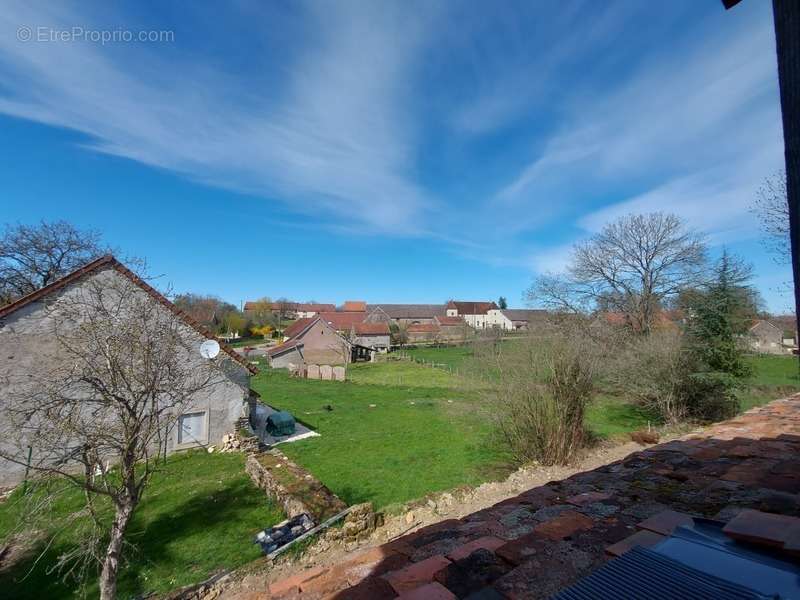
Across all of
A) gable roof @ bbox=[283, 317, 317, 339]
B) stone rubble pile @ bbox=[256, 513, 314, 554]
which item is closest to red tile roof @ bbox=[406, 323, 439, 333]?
gable roof @ bbox=[283, 317, 317, 339]

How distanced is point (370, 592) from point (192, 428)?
13.1 metres

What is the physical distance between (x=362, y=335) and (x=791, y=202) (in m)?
50.0

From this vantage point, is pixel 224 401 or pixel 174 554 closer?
pixel 174 554

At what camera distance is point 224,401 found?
13062 mm

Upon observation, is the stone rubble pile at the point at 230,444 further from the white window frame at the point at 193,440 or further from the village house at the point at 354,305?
the village house at the point at 354,305

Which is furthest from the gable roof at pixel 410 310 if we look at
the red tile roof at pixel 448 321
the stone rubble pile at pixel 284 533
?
the stone rubble pile at pixel 284 533

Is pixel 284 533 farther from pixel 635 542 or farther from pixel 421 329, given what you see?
pixel 421 329

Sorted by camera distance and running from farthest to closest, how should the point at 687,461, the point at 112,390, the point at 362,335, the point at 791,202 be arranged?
the point at 362,335 → the point at 112,390 → the point at 687,461 → the point at 791,202

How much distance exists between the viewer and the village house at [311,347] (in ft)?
127

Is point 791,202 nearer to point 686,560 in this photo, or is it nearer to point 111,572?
point 686,560

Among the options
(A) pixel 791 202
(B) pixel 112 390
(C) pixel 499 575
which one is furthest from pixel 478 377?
(A) pixel 791 202

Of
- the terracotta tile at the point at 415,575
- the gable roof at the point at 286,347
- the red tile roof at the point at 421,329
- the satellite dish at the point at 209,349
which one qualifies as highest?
the red tile roof at the point at 421,329

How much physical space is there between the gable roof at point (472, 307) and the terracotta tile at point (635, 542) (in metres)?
96.6

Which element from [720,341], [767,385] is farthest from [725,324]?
[767,385]
